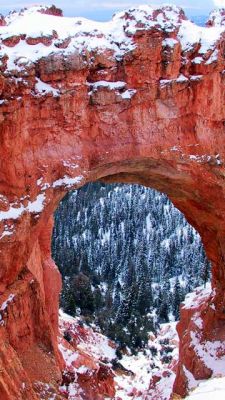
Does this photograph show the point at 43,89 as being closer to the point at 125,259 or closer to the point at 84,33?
the point at 84,33

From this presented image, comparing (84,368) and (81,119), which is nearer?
(81,119)

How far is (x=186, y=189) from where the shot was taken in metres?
17.1

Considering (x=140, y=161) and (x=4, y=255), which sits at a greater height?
(x=140, y=161)

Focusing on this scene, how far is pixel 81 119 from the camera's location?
45.6ft

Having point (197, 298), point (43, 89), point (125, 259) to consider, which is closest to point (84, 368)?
point (197, 298)

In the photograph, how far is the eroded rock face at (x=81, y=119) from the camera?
12828 mm

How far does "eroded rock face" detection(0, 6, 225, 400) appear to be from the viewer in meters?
12.8

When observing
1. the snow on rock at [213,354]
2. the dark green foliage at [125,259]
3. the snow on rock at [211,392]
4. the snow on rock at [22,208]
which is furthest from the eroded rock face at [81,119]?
the dark green foliage at [125,259]

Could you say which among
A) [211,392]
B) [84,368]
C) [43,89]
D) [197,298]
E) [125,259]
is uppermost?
[125,259]

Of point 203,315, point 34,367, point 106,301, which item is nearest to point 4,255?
point 34,367

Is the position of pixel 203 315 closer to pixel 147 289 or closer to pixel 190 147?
pixel 190 147

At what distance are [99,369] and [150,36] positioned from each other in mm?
14625

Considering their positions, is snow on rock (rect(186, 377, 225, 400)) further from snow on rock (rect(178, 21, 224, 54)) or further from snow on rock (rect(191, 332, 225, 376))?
snow on rock (rect(178, 21, 224, 54))

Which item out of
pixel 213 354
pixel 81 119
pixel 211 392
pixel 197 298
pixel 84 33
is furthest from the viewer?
pixel 197 298
